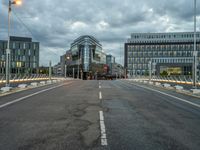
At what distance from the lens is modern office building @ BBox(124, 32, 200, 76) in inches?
5389

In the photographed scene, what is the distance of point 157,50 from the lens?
14025 centimetres

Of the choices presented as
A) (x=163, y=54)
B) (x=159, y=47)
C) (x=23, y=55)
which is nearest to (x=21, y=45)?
(x=23, y=55)

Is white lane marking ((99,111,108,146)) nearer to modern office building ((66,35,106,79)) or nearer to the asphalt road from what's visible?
the asphalt road

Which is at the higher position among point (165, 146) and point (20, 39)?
point (20, 39)

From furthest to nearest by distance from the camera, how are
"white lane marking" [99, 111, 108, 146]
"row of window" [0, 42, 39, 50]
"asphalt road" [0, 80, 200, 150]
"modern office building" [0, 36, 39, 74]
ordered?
"row of window" [0, 42, 39, 50] < "modern office building" [0, 36, 39, 74] < "white lane marking" [99, 111, 108, 146] < "asphalt road" [0, 80, 200, 150]

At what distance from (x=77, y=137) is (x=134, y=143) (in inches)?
53.1

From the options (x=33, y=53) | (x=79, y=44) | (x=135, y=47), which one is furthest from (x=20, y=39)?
(x=135, y=47)

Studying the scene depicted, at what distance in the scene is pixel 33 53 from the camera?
3787 inches

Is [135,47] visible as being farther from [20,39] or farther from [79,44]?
[20,39]

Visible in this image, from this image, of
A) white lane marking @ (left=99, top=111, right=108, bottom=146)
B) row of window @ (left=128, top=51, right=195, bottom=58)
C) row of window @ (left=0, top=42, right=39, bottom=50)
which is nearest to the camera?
white lane marking @ (left=99, top=111, right=108, bottom=146)

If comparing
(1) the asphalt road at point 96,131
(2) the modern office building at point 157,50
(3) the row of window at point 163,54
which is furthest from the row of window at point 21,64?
(1) the asphalt road at point 96,131

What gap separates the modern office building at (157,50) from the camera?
136875 mm

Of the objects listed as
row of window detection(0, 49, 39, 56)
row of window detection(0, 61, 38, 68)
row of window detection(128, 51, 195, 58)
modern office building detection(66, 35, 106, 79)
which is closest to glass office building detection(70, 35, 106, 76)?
modern office building detection(66, 35, 106, 79)

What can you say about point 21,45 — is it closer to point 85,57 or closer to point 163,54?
point 85,57
